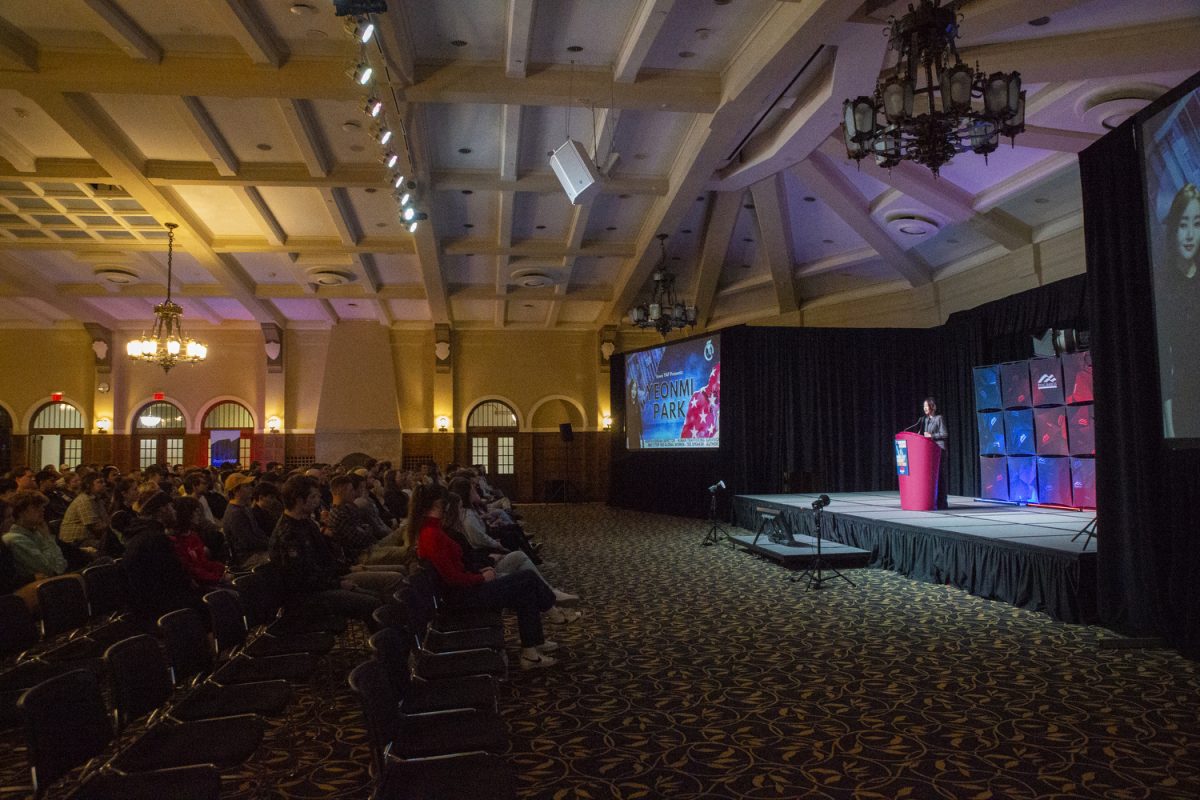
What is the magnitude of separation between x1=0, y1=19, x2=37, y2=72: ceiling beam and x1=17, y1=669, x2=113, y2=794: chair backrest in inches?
296

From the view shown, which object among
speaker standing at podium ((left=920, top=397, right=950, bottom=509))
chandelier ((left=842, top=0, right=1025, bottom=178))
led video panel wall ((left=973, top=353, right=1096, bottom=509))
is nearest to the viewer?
chandelier ((left=842, top=0, right=1025, bottom=178))

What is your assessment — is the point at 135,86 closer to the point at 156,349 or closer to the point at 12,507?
the point at 12,507

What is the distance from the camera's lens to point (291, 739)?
3.63 metres

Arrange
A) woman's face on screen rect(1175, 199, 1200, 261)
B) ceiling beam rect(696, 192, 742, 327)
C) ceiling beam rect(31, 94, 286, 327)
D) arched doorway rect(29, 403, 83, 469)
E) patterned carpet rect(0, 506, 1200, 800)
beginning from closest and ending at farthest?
1. patterned carpet rect(0, 506, 1200, 800)
2. woman's face on screen rect(1175, 199, 1200, 261)
3. ceiling beam rect(31, 94, 286, 327)
4. ceiling beam rect(696, 192, 742, 327)
5. arched doorway rect(29, 403, 83, 469)

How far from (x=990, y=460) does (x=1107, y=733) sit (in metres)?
9.13

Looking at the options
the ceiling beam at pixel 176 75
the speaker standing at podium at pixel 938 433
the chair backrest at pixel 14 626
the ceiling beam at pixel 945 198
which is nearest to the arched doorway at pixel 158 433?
the ceiling beam at pixel 176 75

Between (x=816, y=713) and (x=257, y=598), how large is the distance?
290 cm

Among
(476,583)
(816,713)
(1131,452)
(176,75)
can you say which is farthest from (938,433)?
(176,75)

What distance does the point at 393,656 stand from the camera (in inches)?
116

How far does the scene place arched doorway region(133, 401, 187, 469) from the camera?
18453mm

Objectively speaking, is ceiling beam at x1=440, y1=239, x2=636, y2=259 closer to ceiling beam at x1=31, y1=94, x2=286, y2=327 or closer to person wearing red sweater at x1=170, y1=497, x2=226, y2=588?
ceiling beam at x1=31, y1=94, x2=286, y2=327

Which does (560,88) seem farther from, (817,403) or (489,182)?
(817,403)

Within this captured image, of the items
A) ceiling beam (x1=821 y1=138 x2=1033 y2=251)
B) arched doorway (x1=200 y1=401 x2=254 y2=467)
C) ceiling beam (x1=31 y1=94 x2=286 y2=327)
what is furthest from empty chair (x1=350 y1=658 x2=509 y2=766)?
arched doorway (x1=200 y1=401 x2=254 y2=467)

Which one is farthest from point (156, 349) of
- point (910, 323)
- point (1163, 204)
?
point (1163, 204)
